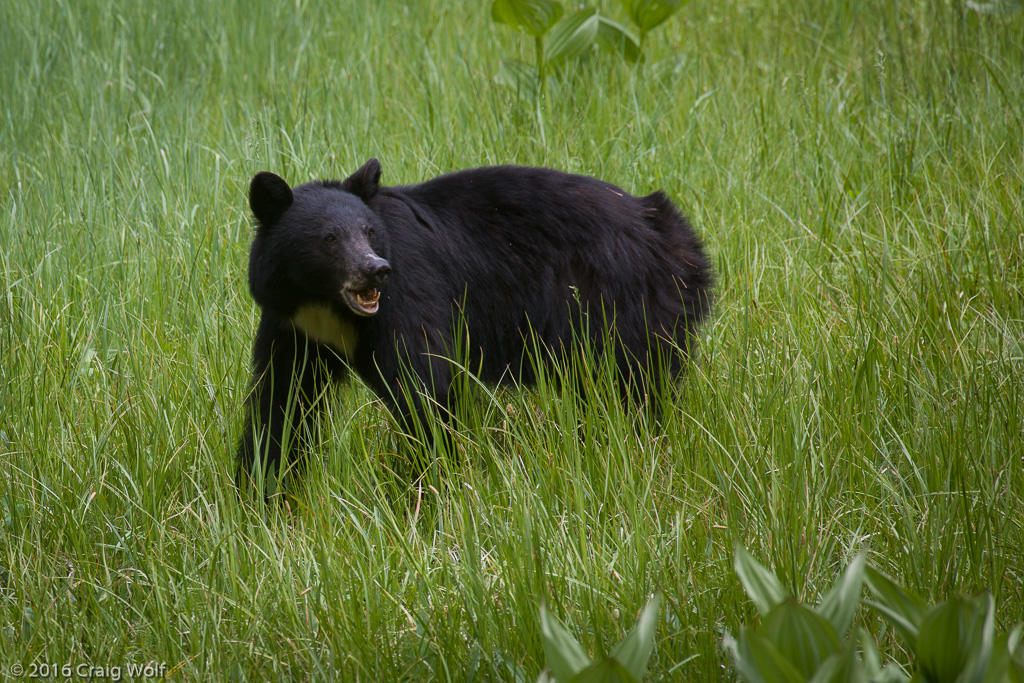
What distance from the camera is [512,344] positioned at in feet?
12.0

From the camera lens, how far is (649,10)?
18.9ft

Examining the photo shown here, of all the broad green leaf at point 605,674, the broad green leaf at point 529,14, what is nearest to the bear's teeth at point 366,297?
the broad green leaf at point 605,674

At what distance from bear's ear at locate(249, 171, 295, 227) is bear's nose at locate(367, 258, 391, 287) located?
1.55 feet

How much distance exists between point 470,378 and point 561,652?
2.24m

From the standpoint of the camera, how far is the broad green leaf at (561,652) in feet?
4.25

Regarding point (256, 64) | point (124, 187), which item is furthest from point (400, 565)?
point (256, 64)

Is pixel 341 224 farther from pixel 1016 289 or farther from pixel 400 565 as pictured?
pixel 1016 289

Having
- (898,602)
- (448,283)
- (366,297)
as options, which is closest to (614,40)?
(448,283)

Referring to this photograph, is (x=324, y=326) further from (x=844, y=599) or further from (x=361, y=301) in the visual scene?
(x=844, y=599)

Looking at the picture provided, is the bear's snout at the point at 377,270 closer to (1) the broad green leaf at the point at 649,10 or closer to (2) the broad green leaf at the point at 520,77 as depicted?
(2) the broad green leaf at the point at 520,77

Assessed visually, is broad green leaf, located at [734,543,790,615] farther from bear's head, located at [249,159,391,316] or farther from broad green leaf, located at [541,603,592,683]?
bear's head, located at [249,159,391,316]

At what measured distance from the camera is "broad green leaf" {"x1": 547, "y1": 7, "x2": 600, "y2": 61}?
5723 millimetres

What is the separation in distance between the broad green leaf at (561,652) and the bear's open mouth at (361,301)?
6.26 feet

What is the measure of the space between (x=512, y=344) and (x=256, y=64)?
384 cm
